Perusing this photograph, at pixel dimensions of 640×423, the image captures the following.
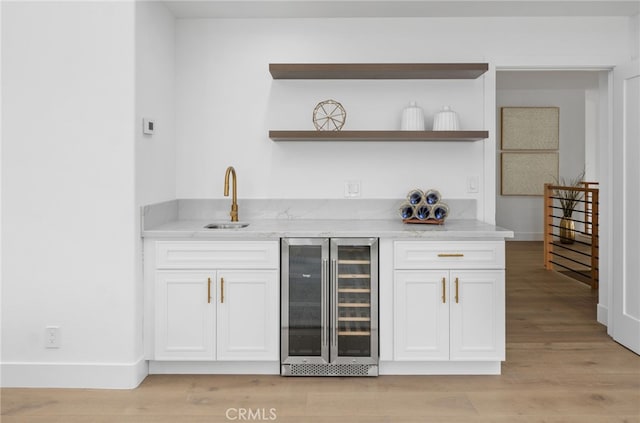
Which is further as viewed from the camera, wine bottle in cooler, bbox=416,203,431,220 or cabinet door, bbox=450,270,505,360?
wine bottle in cooler, bbox=416,203,431,220

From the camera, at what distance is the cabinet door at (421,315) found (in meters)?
2.96

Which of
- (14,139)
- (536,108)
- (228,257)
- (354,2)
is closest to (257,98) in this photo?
(354,2)

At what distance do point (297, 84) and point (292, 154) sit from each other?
1.53 ft

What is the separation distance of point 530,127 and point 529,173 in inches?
29.4

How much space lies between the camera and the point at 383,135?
326cm

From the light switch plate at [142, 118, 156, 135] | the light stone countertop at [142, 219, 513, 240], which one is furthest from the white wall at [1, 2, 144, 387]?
the light stone countertop at [142, 219, 513, 240]

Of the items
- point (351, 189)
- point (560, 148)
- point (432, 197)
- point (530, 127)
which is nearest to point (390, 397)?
point (432, 197)

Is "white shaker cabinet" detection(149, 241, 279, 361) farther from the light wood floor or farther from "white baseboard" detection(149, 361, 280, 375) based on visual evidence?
the light wood floor

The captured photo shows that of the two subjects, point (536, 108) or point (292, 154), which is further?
point (536, 108)

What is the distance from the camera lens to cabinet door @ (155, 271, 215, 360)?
2967 mm

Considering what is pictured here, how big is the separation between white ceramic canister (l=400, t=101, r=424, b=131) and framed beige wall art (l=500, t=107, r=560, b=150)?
5847 millimetres

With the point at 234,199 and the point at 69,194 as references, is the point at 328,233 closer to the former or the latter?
the point at 234,199

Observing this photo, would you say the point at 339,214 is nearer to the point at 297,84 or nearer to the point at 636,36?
the point at 297,84

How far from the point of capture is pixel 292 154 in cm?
361
